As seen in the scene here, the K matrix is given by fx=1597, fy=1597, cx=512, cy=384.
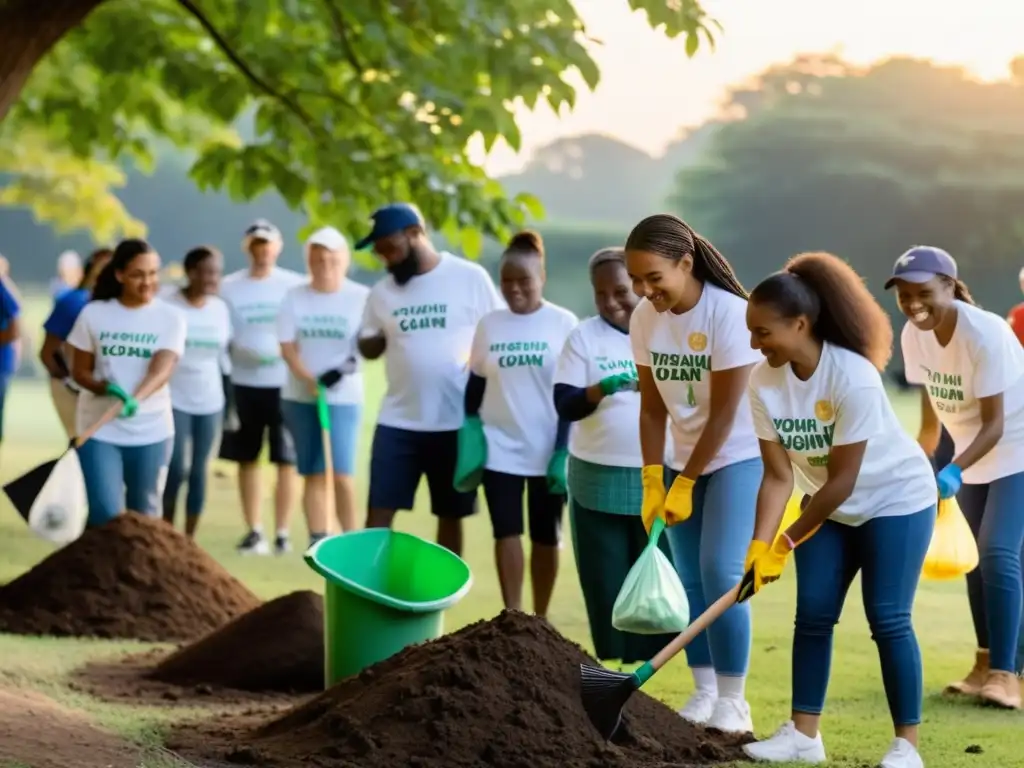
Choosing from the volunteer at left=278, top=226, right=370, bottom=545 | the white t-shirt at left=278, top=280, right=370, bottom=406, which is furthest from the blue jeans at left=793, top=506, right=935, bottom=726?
the white t-shirt at left=278, top=280, right=370, bottom=406

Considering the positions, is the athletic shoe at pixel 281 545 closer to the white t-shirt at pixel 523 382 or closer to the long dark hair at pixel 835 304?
the white t-shirt at pixel 523 382

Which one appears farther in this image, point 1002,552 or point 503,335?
point 503,335

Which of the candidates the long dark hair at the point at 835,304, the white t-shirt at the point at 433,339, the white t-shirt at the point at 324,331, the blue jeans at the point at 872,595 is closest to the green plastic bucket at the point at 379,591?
the white t-shirt at the point at 433,339

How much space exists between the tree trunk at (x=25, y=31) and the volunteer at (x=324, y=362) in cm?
185

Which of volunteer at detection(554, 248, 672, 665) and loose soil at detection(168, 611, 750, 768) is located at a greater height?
volunteer at detection(554, 248, 672, 665)

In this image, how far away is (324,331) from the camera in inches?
354

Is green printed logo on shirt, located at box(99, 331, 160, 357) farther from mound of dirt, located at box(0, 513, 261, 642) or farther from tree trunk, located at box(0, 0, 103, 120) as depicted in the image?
tree trunk, located at box(0, 0, 103, 120)

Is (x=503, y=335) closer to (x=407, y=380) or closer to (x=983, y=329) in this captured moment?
(x=407, y=380)

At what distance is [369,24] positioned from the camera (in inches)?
375

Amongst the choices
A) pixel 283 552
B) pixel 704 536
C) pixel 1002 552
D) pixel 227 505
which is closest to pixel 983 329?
pixel 1002 552

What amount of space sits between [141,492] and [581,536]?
2925mm

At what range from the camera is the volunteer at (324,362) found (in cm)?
898

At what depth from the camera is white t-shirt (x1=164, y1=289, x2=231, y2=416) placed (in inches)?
368

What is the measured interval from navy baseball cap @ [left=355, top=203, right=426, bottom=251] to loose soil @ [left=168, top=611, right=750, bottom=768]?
2534mm
